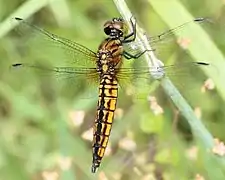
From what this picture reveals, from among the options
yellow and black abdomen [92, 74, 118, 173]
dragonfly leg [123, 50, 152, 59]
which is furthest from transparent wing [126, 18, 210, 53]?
yellow and black abdomen [92, 74, 118, 173]

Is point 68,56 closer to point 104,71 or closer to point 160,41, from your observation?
point 104,71

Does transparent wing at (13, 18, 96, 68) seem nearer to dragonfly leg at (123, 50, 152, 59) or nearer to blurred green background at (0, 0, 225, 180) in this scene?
blurred green background at (0, 0, 225, 180)

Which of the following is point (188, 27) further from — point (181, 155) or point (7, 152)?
point (7, 152)

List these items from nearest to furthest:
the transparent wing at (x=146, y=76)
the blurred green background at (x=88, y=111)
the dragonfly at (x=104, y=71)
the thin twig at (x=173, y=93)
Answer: the thin twig at (x=173, y=93) → the transparent wing at (x=146, y=76) → the dragonfly at (x=104, y=71) → the blurred green background at (x=88, y=111)

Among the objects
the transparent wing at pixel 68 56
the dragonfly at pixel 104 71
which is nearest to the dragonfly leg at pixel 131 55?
the dragonfly at pixel 104 71

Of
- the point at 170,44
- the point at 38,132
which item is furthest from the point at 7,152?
the point at 170,44

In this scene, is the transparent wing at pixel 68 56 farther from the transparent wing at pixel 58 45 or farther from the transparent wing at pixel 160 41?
the transparent wing at pixel 160 41
